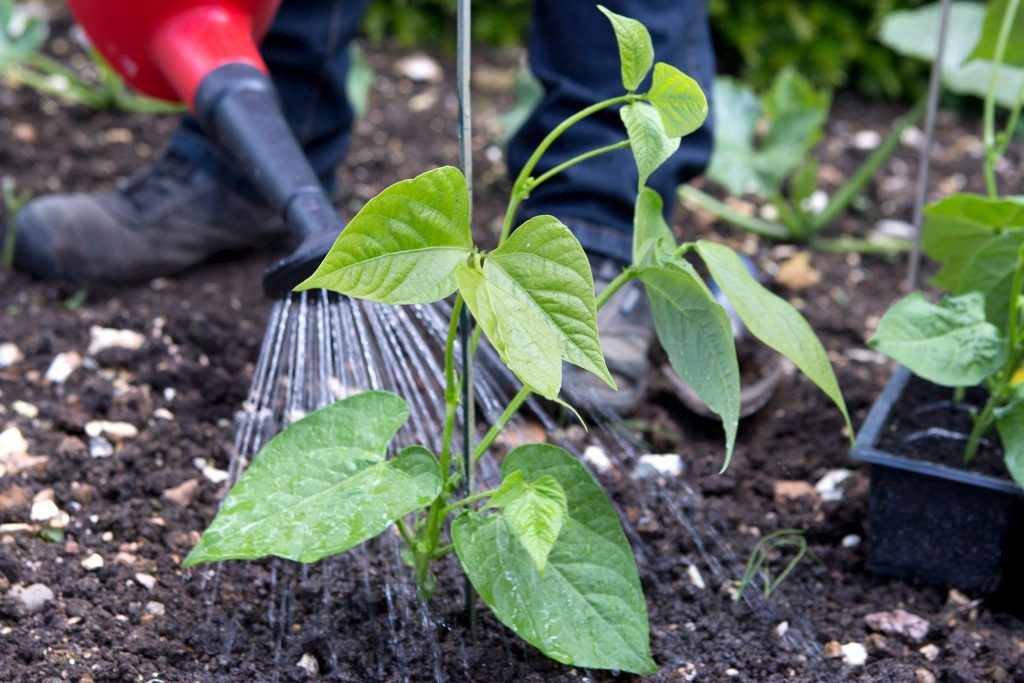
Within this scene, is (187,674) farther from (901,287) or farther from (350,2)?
(901,287)

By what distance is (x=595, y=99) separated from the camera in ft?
5.24

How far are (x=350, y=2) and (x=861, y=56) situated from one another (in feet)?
4.70

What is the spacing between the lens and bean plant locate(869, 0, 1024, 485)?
1.19 metres

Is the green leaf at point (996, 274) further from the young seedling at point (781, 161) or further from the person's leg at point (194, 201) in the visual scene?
the person's leg at point (194, 201)

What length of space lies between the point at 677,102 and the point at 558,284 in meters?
0.20

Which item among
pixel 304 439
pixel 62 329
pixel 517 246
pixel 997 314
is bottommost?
pixel 62 329

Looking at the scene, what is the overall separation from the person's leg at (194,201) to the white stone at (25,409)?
1.27 feet

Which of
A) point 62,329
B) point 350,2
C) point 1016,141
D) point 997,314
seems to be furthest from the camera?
point 1016,141

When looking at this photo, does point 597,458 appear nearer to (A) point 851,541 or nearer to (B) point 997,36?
(A) point 851,541

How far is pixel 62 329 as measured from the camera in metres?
1.62

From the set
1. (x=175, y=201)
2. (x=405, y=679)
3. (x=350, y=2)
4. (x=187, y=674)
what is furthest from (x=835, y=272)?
(x=187, y=674)

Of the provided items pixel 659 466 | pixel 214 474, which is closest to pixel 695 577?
pixel 659 466

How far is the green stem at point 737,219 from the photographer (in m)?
2.12

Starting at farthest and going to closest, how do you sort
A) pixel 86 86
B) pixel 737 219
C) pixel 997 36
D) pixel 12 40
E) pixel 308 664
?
pixel 86 86 < pixel 737 219 < pixel 12 40 < pixel 997 36 < pixel 308 664
